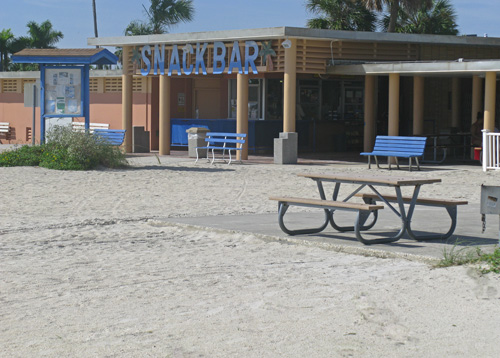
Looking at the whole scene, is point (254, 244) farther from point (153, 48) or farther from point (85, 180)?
point (153, 48)

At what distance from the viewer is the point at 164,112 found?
82.2 ft

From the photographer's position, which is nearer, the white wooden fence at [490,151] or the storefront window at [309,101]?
the white wooden fence at [490,151]

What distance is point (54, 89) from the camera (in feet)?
68.4

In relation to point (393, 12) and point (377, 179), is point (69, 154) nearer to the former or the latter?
point (377, 179)

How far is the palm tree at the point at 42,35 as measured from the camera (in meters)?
60.8

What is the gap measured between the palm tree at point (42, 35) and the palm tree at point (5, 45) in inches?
83.4

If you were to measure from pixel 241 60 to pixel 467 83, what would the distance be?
9.09 meters

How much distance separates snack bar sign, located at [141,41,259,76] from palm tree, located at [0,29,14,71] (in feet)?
117

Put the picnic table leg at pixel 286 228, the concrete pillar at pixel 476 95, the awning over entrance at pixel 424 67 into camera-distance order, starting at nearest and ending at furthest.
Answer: the picnic table leg at pixel 286 228 < the awning over entrance at pixel 424 67 < the concrete pillar at pixel 476 95

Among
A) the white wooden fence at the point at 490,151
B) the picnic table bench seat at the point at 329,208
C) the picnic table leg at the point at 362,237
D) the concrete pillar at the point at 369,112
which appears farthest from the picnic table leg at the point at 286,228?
the concrete pillar at the point at 369,112

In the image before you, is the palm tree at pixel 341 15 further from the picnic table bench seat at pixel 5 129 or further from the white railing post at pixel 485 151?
the white railing post at pixel 485 151

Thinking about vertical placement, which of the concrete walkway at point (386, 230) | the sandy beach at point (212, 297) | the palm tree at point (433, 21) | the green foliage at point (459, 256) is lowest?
the sandy beach at point (212, 297)

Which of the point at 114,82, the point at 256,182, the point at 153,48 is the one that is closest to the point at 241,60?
the point at 153,48

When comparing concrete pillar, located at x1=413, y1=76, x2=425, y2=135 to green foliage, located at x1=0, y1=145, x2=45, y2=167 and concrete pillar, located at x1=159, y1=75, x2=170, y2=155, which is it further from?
Result: green foliage, located at x1=0, y1=145, x2=45, y2=167
